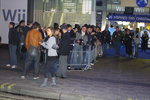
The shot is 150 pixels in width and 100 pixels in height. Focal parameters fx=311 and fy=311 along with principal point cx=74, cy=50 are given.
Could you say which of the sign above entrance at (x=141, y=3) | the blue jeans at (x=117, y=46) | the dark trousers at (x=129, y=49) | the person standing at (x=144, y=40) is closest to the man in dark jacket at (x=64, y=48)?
the blue jeans at (x=117, y=46)

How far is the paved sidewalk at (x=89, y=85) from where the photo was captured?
8305 mm

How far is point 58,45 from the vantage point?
32.5 feet

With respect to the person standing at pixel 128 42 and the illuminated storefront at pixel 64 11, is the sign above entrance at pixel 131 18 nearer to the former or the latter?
the person standing at pixel 128 42

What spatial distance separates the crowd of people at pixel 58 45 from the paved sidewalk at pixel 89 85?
0.45 m

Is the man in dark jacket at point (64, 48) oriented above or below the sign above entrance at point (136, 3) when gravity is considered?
below

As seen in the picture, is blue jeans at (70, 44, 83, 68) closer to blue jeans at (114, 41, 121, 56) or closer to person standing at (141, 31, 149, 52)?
blue jeans at (114, 41, 121, 56)

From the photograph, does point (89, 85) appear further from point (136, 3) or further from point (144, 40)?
point (144, 40)

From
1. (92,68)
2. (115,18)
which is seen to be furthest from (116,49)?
(92,68)

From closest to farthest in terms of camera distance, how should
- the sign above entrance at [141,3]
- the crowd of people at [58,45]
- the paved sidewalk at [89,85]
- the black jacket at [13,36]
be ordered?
the paved sidewalk at [89,85]
the crowd of people at [58,45]
the black jacket at [13,36]
the sign above entrance at [141,3]

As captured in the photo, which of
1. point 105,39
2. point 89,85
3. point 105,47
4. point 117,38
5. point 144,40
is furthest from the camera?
point 144,40

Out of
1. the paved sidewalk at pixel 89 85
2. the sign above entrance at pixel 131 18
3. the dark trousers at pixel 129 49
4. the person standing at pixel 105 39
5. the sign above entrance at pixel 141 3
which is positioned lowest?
the paved sidewalk at pixel 89 85

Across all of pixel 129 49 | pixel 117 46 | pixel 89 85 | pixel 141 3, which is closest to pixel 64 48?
pixel 89 85

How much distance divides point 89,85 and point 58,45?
63.8 inches

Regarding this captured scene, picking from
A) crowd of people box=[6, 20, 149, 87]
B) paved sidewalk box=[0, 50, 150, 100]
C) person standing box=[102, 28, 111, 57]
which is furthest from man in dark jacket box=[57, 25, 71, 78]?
person standing box=[102, 28, 111, 57]
